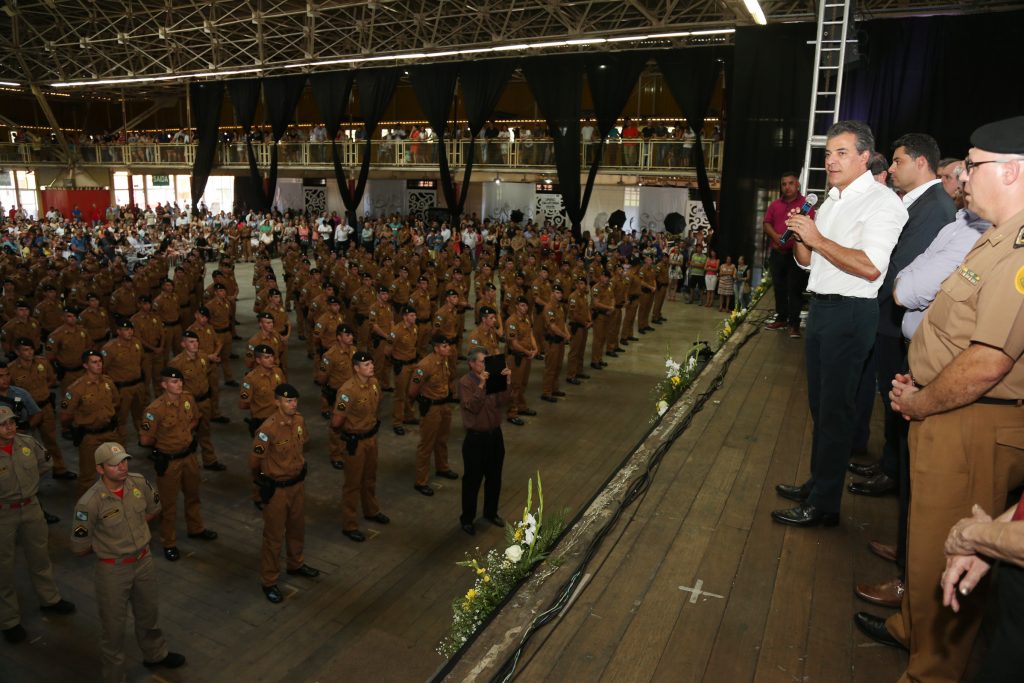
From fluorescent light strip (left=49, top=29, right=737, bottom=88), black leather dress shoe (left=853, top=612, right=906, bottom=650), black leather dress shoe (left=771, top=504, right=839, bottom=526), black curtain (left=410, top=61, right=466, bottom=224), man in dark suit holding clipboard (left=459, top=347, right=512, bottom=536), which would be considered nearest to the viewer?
black leather dress shoe (left=853, top=612, right=906, bottom=650)

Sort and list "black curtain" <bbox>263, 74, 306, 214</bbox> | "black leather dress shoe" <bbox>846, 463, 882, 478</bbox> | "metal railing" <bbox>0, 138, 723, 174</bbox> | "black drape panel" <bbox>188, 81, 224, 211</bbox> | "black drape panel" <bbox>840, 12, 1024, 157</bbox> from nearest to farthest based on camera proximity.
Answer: "black leather dress shoe" <bbox>846, 463, 882, 478</bbox> → "black drape panel" <bbox>840, 12, 1024, 157</bbox> → "metal railing" <bbox>0, 138, 723, 174</bbox> → "black curtain" <bbox>263, 74, 306, 214</bbox> → "black drape panel" <bbox>188, 81, 224, 211</bbox>

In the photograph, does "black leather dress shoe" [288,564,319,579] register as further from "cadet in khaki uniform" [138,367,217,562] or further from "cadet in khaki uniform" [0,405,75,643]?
"cadet in khaki uniform" [0,405,75,643]

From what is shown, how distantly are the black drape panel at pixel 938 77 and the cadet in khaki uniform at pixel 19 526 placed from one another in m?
12.6

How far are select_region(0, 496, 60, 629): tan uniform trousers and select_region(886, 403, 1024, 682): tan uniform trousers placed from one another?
575cm

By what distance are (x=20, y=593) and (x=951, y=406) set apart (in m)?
6.67

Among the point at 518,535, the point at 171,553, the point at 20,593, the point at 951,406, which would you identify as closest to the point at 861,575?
the point at 951,406

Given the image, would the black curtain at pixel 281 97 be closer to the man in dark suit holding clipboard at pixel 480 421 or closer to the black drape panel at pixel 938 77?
the black drape panel at pixel 938 77

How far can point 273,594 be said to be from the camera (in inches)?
215

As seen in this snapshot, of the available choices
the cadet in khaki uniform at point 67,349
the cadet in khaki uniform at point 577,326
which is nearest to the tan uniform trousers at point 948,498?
the cadet in khaki uniform at point 67,349

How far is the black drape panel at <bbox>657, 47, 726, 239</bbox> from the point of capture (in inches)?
→ 638

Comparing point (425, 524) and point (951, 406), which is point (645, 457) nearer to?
point (951, 406)

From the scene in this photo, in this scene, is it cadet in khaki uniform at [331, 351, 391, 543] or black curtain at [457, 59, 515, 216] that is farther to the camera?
black curtain at [457, 59, 515, 216]

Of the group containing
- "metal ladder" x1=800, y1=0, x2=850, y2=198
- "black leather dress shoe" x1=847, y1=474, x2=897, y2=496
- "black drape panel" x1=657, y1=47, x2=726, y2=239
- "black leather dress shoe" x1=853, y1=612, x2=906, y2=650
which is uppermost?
"black drape panel" x1=657, y1=47, x2=726, y2=239

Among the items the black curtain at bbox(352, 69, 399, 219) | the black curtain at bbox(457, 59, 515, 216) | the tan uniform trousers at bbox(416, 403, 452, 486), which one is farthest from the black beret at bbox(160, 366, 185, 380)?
the black curtain at bbox(352, 69, 399, 219)
